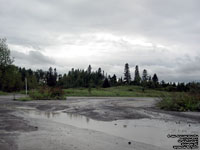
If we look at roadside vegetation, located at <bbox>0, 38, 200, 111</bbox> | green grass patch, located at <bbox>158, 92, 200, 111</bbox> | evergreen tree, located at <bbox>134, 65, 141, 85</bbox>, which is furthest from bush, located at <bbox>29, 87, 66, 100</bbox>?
evergreen tree, located at <bbox>134, 65, 141, 85</bbox>

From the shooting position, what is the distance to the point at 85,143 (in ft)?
23.9

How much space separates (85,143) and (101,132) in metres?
1.93

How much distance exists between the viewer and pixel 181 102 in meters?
19.7

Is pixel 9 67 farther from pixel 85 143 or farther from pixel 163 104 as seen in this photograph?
pixel 85 143

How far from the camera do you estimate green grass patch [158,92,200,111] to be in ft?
62.2

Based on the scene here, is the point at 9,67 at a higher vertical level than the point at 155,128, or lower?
higher

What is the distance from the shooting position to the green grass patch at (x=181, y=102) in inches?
746

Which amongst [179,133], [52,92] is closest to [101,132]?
[179,133]

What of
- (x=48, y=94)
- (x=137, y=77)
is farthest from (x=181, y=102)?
(x=137, y=77)

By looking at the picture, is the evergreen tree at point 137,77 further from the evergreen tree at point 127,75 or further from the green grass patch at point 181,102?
the green grass patch at point 181,102

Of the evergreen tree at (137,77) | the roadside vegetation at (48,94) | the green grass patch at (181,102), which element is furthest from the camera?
the evergreen tree at (137,77)

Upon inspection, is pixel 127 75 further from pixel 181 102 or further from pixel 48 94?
pixel 181 102

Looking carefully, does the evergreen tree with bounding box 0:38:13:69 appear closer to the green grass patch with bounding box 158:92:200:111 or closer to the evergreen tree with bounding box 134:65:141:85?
Result: the green grass patch with bounding box 158:92:200:111

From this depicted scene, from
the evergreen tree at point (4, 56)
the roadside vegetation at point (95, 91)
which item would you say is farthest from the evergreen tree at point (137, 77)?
the evergreen tree at point (4, 56)
